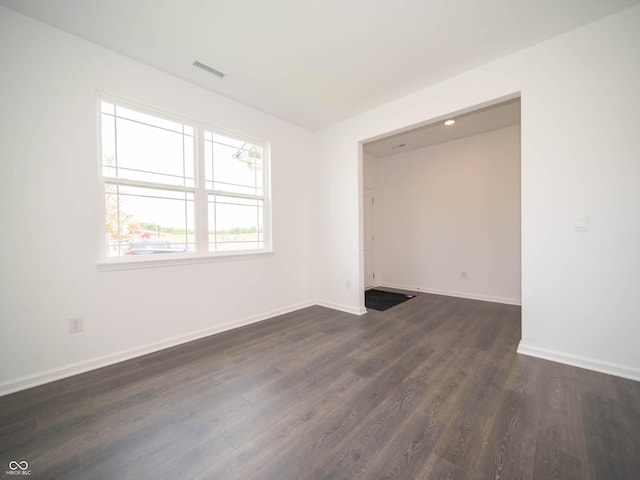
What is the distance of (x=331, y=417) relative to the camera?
1660 millimetres

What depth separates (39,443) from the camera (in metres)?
1.48

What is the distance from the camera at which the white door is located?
5.63m

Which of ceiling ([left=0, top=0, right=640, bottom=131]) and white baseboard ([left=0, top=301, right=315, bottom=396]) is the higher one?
ceiling ([left=0, top=0, right=640, bottom=131])

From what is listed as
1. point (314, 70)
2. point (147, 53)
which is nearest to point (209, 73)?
point (147, 53)

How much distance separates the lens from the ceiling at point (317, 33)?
6.42 ft

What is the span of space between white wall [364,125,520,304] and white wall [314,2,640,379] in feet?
6.88

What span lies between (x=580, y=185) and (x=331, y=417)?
2738 mm

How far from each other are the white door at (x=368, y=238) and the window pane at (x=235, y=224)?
8.58 ft

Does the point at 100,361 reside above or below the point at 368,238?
below

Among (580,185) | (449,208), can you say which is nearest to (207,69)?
(580,185)

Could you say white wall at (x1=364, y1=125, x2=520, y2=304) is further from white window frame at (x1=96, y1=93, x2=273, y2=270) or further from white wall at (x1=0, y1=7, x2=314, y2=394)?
white wall at (x1=0, y1=7, x2=314, y2=394)

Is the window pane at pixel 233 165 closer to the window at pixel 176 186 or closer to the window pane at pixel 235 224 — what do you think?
the window at pixel 176 186

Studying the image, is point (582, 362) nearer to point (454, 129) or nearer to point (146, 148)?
point (454, 129)

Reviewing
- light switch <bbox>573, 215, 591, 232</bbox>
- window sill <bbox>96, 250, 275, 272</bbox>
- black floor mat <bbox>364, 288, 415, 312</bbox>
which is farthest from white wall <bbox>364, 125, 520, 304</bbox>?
window sill <bbox>96, 250, 275, 272</bbox>
